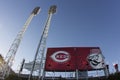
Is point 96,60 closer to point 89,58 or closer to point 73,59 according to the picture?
point 89,58

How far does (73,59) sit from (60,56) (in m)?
4.33

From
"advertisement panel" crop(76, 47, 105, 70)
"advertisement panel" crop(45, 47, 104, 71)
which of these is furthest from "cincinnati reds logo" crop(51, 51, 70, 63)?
"advertisement panel" crop(76, 47, 105, 70)

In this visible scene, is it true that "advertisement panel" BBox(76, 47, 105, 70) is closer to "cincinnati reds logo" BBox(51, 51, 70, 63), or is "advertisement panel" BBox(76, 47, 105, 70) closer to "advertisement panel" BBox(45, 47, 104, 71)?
"advertisement panel" BBox(45, 47, 104, 71)

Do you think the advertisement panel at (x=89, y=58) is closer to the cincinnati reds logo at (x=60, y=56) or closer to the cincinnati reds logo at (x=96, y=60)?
the cincinnati reds logo at (x=96, y=60)

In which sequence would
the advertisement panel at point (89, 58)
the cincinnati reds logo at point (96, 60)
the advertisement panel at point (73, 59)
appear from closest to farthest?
the cincinnati reds logo at point (96, 60) → the advertisement panel at point (89, 58) → the advertisement panel at point (73, 59)

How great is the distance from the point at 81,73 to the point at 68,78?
4360mm

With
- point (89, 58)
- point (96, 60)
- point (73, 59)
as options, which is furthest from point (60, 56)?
point (96, 60)

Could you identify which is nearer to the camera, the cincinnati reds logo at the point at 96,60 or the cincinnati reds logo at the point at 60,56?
the cincinnati reds logo at the point at 96,60

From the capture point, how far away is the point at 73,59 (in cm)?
5866

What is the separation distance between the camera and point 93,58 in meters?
57.9

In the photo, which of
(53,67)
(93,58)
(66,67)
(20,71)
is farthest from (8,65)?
(93,58)

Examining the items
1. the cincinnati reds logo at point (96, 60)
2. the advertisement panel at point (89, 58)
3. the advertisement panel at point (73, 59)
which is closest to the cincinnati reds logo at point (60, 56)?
the advertisement panel at point (73, 59)

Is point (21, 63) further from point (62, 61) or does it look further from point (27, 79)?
point (62, 61)

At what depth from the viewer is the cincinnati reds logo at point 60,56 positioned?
58688 mm
